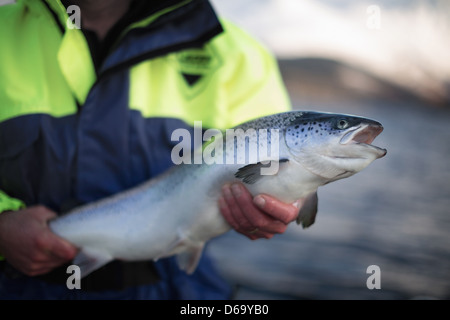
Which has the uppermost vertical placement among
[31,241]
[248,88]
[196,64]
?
[196,64]

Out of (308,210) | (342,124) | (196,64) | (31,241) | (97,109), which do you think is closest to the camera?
(342,124)

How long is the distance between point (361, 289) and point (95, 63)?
4731mm

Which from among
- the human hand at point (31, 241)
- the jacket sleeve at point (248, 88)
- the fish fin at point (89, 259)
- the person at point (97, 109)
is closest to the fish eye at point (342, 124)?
the person at point (97, 109)

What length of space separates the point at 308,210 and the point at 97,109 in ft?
4.22

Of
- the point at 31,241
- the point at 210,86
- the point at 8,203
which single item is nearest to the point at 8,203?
the point at 8,203

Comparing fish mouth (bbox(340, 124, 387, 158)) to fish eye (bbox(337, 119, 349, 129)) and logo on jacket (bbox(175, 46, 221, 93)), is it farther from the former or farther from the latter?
logo on jacket (bbox(175, 46, 221, 93))

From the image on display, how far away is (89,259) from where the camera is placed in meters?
2.14

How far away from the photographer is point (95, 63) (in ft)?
7.65

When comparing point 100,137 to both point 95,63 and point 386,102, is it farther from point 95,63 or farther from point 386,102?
point 386,102

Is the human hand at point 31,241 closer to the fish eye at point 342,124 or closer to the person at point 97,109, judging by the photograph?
the person at point 97,109

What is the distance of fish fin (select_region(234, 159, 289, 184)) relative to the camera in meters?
1.73

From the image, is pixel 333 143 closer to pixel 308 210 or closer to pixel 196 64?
pixel 308 210

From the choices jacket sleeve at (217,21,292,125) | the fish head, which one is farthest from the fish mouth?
jacket sleeve at (217,21,292,125)
